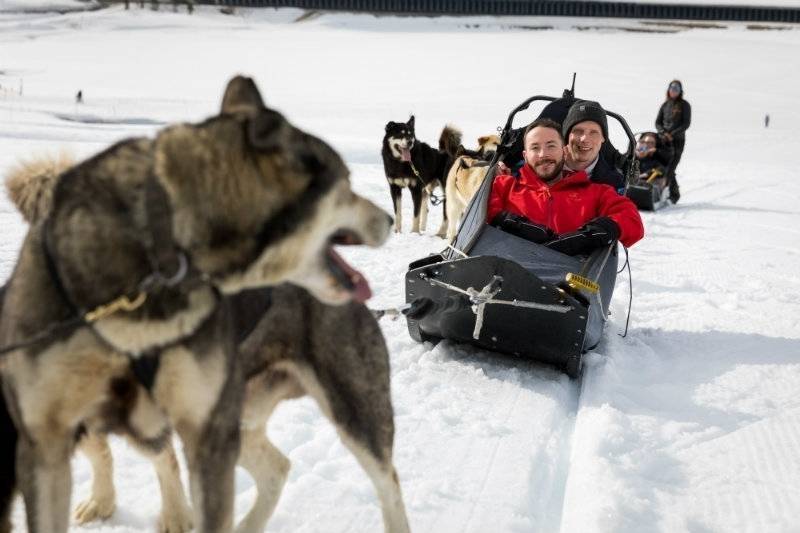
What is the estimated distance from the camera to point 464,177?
659 centimetres

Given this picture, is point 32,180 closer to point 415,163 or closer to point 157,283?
point 157,283

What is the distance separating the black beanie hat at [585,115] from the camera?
159 inches

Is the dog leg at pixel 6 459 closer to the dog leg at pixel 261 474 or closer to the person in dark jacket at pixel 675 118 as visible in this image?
the dog leg at pixel 261 474

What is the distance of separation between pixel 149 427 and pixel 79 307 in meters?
0.34

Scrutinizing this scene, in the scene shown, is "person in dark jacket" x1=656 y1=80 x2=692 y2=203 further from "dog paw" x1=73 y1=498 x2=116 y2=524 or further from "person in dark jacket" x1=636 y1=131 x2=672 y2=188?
"dog paw" x1=73 y1=498 x2=116 y2=524

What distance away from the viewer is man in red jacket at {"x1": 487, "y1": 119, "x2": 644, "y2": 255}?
3.46 metres

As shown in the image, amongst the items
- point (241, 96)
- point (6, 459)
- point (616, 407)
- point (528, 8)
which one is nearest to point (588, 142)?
point (616, 407)

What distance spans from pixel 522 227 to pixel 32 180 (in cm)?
250

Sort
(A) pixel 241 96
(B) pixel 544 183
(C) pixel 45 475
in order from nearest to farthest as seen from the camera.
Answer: (C) pixel 45 475 < (A) pixel 241 96 < (B) pixel 544 183

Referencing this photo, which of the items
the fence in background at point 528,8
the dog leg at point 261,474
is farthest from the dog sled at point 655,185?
the fence in background at point 528,8

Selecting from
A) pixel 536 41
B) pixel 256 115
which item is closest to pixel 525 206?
pixel 256 115

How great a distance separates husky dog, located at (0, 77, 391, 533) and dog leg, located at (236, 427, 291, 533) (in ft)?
1.73

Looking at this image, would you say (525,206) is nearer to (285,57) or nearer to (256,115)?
(256,115)

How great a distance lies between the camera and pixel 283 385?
6.10 feet
